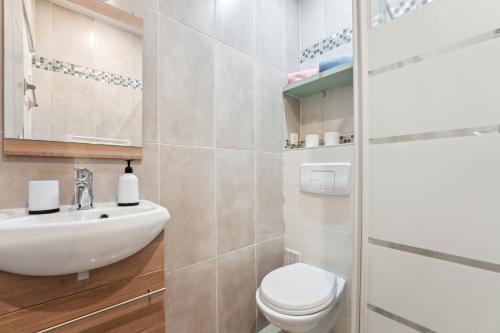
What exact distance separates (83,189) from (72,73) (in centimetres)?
42

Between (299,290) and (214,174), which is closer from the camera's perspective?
(299,290)

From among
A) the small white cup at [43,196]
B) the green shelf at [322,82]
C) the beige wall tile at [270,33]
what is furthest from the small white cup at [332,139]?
the small white cup at [43,196]

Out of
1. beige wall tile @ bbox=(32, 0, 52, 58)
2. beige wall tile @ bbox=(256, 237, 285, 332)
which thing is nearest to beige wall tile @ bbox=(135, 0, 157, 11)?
beige wall tile @ bbox=(32, 0, 52, 58)

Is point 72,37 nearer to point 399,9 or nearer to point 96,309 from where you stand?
point 96,309

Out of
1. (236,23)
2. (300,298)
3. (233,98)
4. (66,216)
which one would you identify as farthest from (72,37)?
(300,298)

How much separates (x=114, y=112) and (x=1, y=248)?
577 millimetres

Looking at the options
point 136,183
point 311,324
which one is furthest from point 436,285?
point 136,183

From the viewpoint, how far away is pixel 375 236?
887mm

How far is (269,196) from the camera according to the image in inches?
60.4

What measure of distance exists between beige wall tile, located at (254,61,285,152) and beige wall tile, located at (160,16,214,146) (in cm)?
36

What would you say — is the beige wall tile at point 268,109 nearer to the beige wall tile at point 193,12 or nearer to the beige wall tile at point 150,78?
the beige wall tile at point 193,12

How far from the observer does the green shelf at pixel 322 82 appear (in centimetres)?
129

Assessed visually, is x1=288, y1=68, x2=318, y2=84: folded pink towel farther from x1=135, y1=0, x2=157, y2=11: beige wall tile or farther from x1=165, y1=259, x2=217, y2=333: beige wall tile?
x1=165, y1=259, x2=217, y2=333: beige wall tile

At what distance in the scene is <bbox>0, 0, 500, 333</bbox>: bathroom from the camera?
65cm
